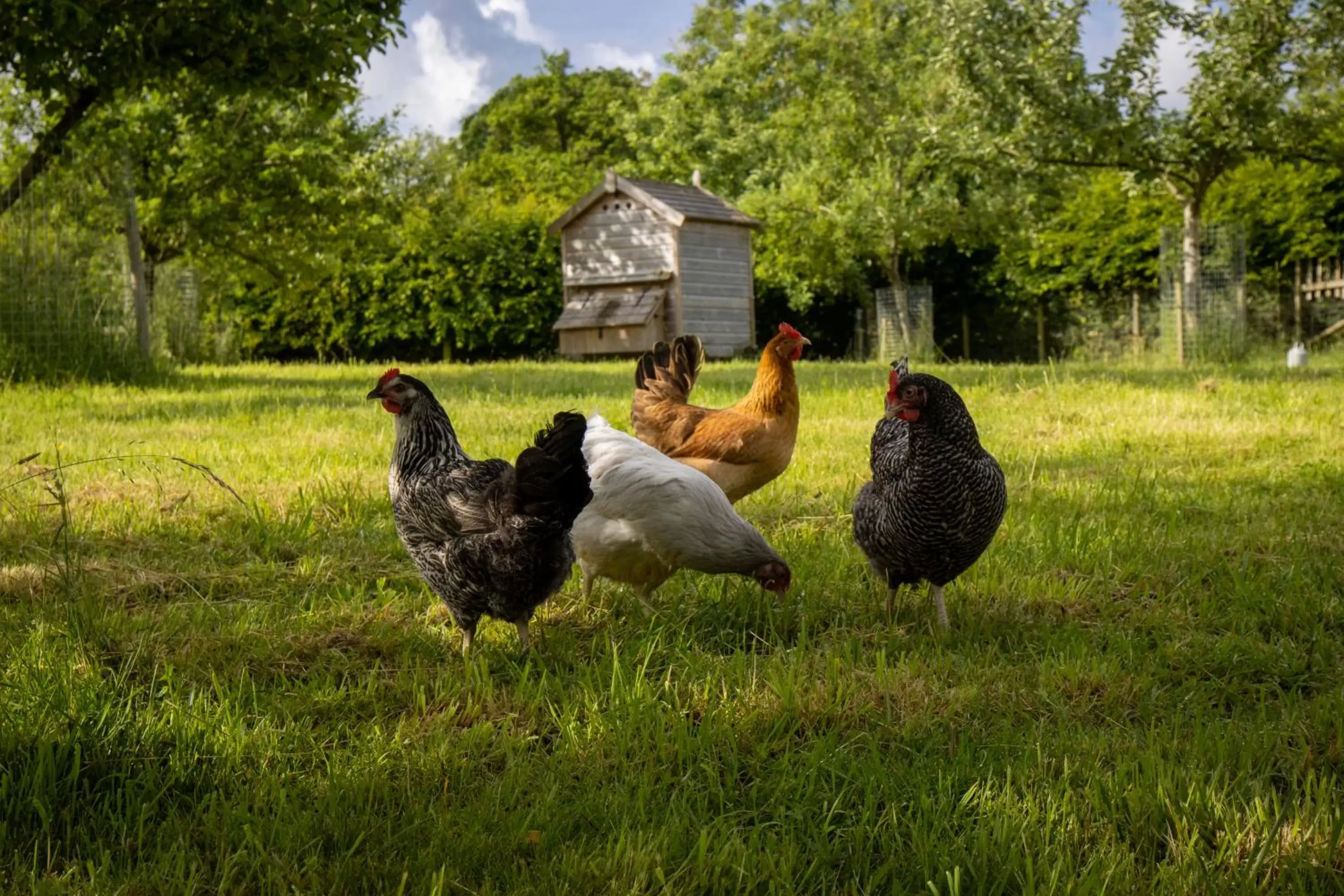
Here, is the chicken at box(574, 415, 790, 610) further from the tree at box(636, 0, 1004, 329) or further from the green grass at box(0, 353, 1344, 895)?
the tree at box(636, 0, 1004, 329)

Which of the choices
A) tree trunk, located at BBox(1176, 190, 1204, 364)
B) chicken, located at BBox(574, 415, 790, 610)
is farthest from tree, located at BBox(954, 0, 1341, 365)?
chicken, located at BBox(574, 415, 790, 610)

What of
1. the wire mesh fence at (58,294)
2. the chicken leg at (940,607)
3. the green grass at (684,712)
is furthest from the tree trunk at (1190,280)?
the wire mesh fence at (58,294)

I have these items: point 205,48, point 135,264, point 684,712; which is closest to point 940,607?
point 684,712

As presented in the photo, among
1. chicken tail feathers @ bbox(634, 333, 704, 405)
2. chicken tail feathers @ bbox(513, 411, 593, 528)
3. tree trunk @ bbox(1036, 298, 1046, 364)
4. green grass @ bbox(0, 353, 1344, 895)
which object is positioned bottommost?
green grass @ bbox(0, 353, 1344, 895)

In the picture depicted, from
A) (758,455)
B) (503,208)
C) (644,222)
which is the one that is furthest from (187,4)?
(503,208)

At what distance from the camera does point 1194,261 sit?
50.3ft

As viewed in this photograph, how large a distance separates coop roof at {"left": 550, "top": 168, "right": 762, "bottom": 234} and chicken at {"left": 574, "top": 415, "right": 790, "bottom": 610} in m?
18.0

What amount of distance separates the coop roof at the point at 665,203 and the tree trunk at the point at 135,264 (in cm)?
983

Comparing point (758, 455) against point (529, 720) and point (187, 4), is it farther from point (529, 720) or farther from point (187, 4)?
point (187, 4)

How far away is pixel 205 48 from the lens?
9258 millimetres

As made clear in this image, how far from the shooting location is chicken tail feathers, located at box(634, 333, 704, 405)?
5707 mm

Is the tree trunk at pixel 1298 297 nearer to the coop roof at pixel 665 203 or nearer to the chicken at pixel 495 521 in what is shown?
the coop roof at pixel 665 203

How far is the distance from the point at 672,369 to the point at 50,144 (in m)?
7.08

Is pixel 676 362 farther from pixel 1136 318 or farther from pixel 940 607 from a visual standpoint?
pixel 1136 318
